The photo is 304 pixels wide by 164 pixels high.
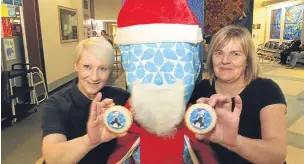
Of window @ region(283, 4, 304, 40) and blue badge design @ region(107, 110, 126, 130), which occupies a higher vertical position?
window @ region(283, 4, 304, 40)

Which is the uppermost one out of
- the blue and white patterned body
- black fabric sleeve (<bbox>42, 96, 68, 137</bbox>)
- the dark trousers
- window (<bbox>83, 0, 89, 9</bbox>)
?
window (<bbox>83, 0, 89, 9</bbox>)

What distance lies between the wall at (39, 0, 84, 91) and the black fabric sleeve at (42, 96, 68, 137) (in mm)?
4115

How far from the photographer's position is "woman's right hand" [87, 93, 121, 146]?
2.40 ft

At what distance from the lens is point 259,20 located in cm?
1148

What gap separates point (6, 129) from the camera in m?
3.34

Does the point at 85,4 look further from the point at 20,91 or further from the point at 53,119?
the point at 53,119

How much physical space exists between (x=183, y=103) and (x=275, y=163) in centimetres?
39

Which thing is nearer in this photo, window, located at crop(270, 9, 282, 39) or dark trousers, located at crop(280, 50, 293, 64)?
dark trousers, located at crop(280, 50, 293, 64)

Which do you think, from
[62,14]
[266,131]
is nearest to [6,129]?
[62,14]

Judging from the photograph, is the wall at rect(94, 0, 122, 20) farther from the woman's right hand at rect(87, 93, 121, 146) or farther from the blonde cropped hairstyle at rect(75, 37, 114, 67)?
the woman's right hand at rect(87, 93, 121, 146)

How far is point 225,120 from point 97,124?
37cm

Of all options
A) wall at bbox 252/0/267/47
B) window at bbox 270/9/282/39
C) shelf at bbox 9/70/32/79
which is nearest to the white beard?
shelf at bbox 9/70/32/79

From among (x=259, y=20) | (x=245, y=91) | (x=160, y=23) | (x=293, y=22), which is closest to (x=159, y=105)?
(x=160, y=23)

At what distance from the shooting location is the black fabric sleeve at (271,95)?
1.00 m
